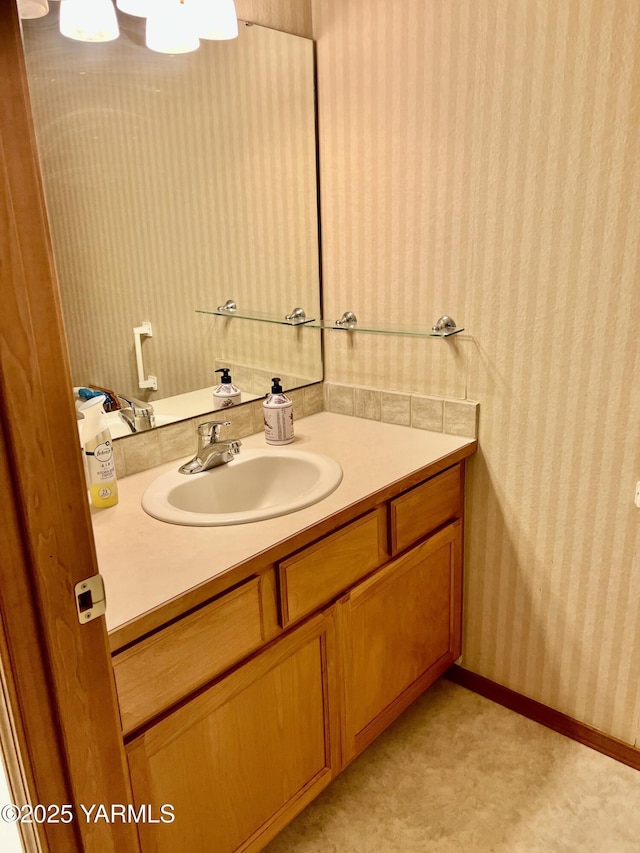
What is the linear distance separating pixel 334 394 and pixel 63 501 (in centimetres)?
149

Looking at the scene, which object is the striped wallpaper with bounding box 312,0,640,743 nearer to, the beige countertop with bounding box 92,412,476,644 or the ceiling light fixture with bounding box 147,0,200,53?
the beige countertop with bounding box 92,412,476,644

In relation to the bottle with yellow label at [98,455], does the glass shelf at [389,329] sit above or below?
above

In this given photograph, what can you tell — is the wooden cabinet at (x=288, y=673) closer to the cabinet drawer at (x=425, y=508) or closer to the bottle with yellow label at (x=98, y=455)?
the cabinet drawer at (x=425, y=508)

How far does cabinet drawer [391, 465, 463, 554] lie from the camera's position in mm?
1604

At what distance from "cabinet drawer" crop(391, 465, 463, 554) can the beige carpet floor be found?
0.65m

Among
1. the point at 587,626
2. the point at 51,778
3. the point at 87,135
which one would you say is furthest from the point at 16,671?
the point at 587,626

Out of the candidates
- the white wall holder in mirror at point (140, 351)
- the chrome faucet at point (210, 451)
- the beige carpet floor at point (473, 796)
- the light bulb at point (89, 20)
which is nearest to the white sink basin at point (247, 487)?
the chrome faucet at point (210, 451)

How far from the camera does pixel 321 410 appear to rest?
2.19 meters

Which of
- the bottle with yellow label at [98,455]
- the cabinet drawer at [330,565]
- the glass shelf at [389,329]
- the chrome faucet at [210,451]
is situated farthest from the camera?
the glass shelf at [389,329]

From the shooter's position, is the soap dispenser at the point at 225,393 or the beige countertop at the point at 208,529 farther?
the soap dispenser at the point at 225,393

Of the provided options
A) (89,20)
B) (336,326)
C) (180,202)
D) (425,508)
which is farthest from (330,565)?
(89,20)

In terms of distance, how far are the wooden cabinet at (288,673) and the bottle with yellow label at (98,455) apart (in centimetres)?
46

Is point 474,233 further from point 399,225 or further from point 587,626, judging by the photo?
point 587,626

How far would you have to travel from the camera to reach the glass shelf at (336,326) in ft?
6.04
